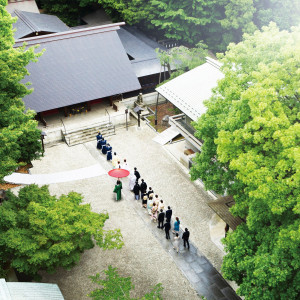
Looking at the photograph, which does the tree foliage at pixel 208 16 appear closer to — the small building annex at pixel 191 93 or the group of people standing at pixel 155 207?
the small building annex at pixel 191 93

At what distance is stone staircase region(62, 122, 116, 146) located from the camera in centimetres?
3269

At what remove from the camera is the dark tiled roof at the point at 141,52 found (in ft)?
124

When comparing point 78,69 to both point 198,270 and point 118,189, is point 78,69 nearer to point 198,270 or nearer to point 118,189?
point 118,189

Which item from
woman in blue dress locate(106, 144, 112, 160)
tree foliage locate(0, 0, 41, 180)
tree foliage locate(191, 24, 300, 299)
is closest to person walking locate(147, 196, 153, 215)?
woman in blue dress locate(106, 144, 112, 160)

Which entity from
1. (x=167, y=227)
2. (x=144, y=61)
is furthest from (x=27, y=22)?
(x=167, y=227)

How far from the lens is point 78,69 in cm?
3375

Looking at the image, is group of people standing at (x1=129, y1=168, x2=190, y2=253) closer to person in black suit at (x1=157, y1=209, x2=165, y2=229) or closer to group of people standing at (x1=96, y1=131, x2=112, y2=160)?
person in black suit at (x1=157, y1=209, x2=165, y2=229)

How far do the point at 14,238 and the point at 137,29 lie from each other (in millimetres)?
33520

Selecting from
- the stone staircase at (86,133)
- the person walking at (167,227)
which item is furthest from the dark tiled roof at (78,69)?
the person walking at (167,227)

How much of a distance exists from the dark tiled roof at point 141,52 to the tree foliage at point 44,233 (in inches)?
787

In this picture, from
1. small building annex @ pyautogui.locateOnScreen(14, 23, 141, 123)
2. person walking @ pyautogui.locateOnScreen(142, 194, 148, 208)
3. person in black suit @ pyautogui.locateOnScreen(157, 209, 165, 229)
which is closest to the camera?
person in black suit @ pyautogui.locateOnScreen(157, 209, 165, 229)

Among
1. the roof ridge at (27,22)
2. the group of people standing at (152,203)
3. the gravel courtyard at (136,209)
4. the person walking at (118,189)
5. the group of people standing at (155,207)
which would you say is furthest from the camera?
the roof ridge at (27,22)

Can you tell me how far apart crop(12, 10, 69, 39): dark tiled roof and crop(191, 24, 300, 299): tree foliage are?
2393 centimetres

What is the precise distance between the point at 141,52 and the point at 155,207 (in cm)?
1948
